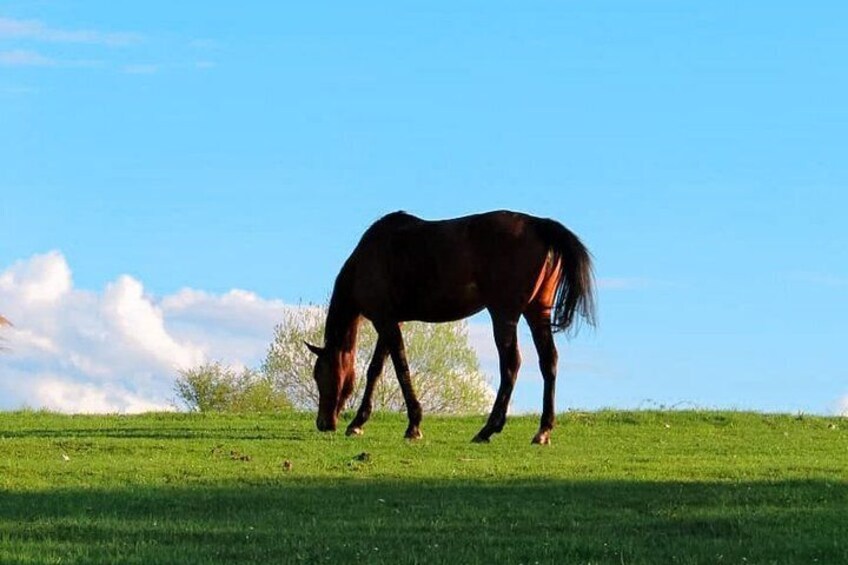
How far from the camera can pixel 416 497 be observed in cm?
1234

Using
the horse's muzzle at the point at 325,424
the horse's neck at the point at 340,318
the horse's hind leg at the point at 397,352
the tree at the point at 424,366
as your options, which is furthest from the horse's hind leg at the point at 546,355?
the tree at the point at 424,366

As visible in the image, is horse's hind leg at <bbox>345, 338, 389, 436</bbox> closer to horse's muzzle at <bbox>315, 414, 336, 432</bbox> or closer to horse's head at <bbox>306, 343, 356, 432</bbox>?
horse's head at <bbox>306, 343, 356, 432</bbox>

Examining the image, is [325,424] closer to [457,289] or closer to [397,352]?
[397,352]

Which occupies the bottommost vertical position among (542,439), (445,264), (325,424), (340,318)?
(542,439)

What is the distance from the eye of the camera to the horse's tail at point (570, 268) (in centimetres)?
1836

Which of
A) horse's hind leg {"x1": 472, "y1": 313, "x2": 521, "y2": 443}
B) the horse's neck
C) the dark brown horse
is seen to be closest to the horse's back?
the dark brown horse

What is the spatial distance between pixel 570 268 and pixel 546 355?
4.26ft

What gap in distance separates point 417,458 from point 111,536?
6.35 metres

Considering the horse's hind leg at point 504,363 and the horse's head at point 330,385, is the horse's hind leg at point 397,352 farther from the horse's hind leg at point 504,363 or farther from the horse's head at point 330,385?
the horse's hind leg at point 504,363

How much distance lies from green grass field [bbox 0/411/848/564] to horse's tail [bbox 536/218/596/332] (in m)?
1.83

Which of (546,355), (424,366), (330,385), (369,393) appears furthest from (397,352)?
(424,366)

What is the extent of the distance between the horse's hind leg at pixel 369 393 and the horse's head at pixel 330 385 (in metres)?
0.50

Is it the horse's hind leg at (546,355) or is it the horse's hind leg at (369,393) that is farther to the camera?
the horse's hind leg at (369,393)

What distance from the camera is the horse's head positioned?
816 inches
